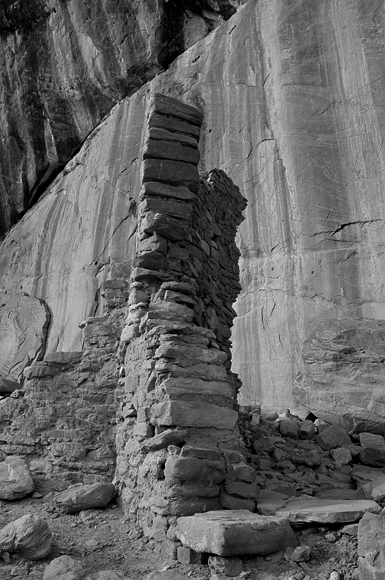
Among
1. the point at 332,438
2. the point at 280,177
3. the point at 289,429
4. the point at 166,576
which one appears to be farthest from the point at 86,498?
the point at 280,177

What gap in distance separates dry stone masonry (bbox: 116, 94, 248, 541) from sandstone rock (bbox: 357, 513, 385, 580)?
1039 mm

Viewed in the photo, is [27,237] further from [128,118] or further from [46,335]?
[128,118]

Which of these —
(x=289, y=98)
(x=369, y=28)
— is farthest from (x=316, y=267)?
(x=369, y=28)

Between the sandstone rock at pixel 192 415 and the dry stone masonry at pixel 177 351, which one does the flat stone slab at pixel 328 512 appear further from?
the sandstone rock at pixel 192 415

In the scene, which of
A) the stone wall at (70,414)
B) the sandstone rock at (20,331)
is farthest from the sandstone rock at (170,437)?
the sandstone rock at (20,331)

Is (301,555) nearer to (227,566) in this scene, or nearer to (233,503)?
(227,566)

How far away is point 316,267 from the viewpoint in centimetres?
1301

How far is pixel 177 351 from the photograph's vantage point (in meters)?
4.18

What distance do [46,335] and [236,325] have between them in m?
6.27

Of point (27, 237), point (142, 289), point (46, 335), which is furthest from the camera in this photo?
point (27, 237)

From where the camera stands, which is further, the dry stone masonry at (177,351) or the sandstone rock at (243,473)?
the sandstone rock at (243,473)

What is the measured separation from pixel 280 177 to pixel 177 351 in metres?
10.5

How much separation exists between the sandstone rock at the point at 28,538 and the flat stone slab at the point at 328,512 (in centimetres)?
148

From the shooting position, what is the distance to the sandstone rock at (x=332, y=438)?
5923 millimetres
